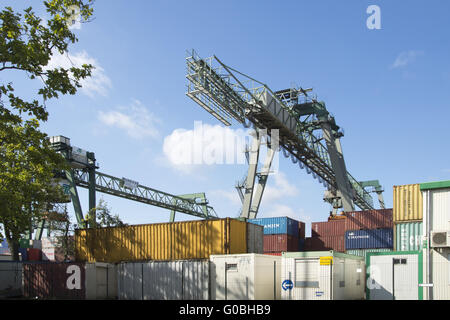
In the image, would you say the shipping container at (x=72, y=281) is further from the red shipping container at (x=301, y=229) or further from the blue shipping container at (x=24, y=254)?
the blue shipping container at (x=24, y=254)

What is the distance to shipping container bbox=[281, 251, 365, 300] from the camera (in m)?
21.6

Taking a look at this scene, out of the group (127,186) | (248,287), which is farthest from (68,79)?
(127,186)

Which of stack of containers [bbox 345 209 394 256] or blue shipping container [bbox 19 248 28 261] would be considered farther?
blue shipping container [bbox 19 248 28 261]

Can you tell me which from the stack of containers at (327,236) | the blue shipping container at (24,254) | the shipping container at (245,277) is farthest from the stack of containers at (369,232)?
the blue shipping container at (24,254)

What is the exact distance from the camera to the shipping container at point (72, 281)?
88.7 ft

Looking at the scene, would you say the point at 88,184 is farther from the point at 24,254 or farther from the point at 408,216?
the point at 408,216

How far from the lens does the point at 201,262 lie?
2528 cm

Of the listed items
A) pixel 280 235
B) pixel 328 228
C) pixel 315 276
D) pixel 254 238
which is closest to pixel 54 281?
pixel 254 238

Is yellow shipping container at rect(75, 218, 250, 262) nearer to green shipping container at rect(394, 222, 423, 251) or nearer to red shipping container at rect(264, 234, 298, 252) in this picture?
green shipping container at rect(394, 222, 423, 251)

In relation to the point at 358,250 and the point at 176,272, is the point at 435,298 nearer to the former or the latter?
the point at 176,272

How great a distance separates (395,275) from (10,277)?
92.9ft

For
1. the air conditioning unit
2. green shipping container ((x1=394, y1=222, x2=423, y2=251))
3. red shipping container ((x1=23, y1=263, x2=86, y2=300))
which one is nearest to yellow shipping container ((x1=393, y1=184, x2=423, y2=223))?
green shipping container ((x1=394, y1=222, x2=423, y2=251))

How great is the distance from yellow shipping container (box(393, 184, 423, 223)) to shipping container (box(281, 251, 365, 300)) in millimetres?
4947

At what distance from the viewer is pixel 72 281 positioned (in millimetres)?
27562
